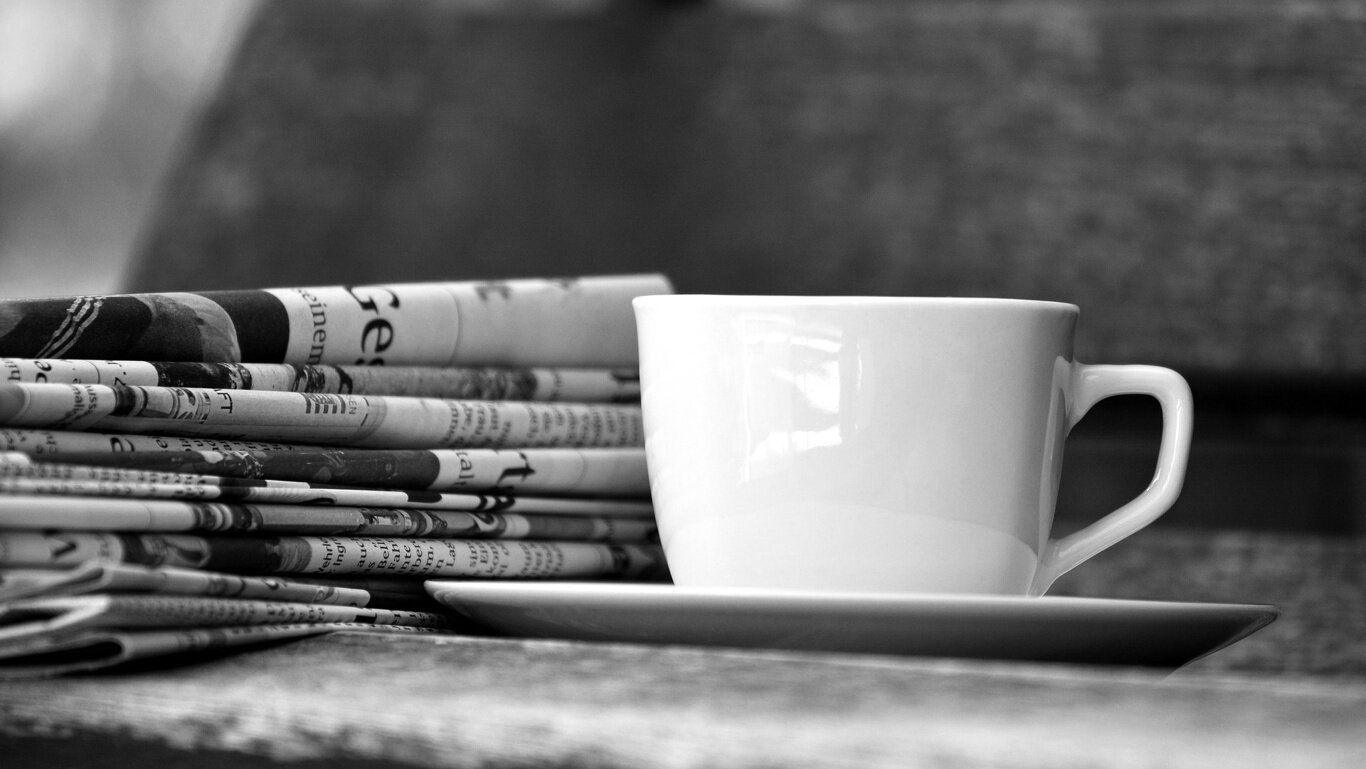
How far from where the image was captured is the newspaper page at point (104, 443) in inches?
10.9

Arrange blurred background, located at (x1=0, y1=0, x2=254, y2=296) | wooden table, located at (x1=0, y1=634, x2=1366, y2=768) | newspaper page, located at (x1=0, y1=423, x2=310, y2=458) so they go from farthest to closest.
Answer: blurred background, located at (x1=0, y1=0, x2=254, y2=296) < newspaper page, located at (x1=0, y1=423, x2=310, y2=458) < wooden table, located at (x1=0, y1=634, x2=1366, y2=768)

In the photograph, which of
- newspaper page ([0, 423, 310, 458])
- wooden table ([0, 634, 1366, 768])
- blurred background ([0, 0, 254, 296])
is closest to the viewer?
wooden table ([0, 634, 1366, 768])

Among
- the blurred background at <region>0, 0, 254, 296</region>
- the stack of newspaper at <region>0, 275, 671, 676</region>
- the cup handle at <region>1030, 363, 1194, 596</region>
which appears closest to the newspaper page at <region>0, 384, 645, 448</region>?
the stack of newspaper at <region>0, 275, 671, 676</region>

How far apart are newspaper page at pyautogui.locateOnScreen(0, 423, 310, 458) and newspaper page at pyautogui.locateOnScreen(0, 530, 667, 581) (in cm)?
3

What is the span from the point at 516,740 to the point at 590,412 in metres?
0.24

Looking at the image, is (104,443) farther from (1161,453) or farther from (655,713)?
(1161,453)

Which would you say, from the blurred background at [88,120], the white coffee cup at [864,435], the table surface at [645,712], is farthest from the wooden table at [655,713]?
the blurred background at [88,120]

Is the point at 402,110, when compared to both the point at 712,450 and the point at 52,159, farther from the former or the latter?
the point at 52,159

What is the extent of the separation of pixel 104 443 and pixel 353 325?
0.31 ft

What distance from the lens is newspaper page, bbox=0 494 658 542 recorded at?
25 cm

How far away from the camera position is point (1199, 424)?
2.58 feet

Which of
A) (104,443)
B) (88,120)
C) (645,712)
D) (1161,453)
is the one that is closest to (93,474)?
(104,443)

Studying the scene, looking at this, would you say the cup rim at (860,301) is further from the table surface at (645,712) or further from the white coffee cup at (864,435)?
the table surface at (645,712)

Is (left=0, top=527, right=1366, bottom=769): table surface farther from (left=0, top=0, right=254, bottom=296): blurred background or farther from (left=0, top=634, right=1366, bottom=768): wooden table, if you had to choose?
(left=0, top=0, right=254, bottom=296): blurred background
